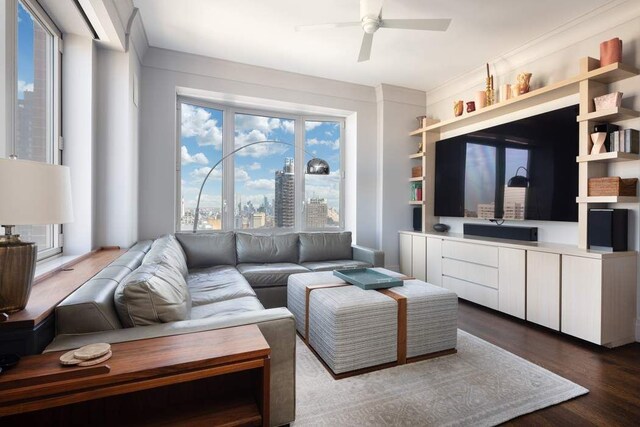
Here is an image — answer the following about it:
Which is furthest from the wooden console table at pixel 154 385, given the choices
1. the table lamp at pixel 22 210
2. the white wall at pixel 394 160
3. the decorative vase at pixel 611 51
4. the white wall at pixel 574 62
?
the white wall at pixel 394 160

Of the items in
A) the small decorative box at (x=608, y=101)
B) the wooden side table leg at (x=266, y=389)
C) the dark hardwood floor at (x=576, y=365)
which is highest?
the small decorative box at (x=608, y=101)

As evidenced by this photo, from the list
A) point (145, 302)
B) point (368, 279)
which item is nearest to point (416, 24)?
point (368, 279)

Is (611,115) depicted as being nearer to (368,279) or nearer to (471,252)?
(471,252)

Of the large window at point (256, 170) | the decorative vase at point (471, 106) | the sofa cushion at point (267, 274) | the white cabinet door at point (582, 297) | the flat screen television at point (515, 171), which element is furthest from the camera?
the large window at point (256, 170)

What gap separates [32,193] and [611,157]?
140 inches

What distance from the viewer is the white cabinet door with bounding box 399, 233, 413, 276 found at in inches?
174

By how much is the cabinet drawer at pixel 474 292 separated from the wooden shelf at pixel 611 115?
1726mm

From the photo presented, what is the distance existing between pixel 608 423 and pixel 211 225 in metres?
3.85

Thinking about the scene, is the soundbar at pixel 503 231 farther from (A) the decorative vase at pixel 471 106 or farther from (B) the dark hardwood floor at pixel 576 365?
(A) the decorative vase at pixel 471 106

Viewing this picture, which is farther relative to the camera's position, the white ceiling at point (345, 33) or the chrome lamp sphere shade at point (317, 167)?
the chrome lamp sphere shade at point (317, 167)

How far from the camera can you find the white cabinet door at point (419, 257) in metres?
4.17

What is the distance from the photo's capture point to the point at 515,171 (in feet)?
11.1

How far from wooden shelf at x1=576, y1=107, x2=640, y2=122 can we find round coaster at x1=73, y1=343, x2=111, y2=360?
11.6ft

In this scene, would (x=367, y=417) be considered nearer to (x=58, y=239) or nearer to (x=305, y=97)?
(x=58, y=239)
